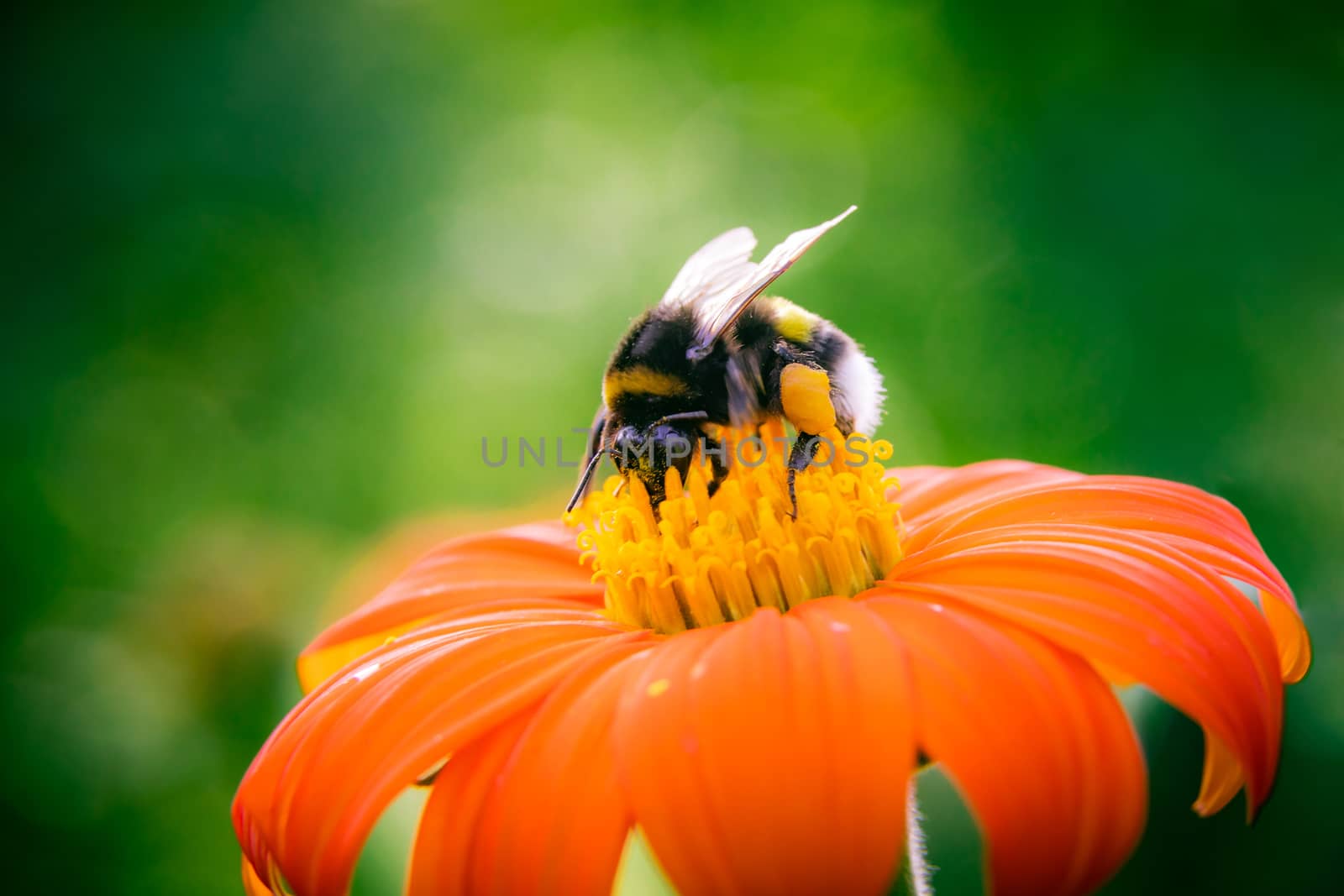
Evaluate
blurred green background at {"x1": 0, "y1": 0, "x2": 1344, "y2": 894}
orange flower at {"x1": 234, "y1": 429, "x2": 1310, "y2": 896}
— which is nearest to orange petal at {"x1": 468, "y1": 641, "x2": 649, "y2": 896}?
orange flower at {"x1": 234, "y1": 429, "x2": 1310, "y2": 896}

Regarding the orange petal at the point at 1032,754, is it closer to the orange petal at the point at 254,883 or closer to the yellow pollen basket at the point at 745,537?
the yellow pollen basket at the point at 745,537

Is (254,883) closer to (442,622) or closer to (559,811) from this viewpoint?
(442,622)

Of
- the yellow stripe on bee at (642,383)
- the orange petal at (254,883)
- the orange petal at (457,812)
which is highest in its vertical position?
the yellow stripe on bee at (642,383)

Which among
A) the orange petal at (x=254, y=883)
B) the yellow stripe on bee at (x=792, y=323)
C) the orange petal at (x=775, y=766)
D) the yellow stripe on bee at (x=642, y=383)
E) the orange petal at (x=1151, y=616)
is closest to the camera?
the orange petal at (x=775, y=766)

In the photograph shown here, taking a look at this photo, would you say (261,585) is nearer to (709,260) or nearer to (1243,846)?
(709,260)

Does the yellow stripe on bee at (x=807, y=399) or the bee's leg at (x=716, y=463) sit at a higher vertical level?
the yellow stripe on bee at (x=807, y=399)

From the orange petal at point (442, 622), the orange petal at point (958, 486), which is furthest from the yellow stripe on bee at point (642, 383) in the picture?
the orange petal at point (958, 486)

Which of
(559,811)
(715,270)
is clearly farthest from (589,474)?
(559,811)
